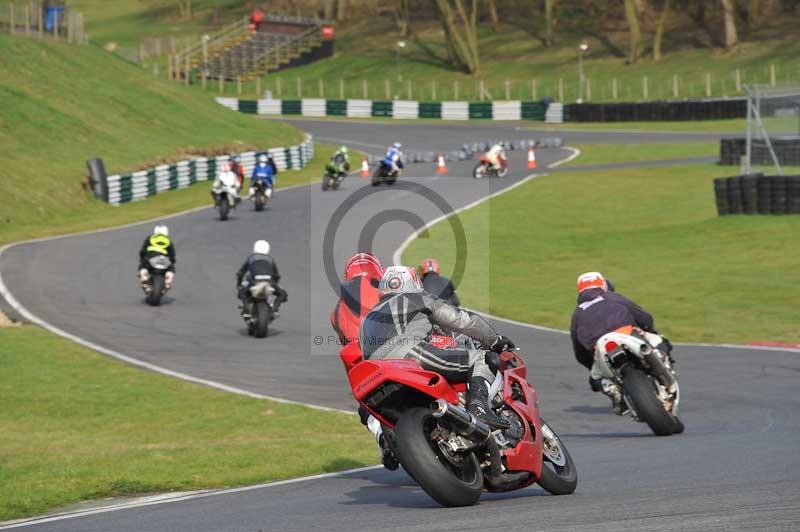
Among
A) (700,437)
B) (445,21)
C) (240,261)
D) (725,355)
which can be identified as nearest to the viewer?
(700,437)

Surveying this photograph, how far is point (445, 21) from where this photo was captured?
8612 centimetres

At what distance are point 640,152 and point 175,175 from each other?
2055 cm

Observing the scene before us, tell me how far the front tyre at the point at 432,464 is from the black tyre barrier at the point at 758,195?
22.6m

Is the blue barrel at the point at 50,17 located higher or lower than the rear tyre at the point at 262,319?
higher

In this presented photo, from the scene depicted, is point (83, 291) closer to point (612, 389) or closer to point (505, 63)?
point (612, 389)

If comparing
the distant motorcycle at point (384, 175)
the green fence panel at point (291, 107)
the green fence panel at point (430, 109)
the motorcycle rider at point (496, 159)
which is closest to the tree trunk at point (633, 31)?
the green fence panel at point (430, 109)

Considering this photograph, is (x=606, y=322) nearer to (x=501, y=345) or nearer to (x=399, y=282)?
(x=501, y=345)

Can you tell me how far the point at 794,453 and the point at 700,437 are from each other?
1634 mm

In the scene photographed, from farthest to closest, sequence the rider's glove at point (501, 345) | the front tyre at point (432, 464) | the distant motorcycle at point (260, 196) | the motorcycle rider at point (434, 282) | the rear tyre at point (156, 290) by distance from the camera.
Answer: the distant motorcycle at point (260, 196) → the rear tyre at point (156, 290) → the motorcycle rider at point (434, 282) → the rider's glove at point (501, 345) → the front tyre at point (432, 464)

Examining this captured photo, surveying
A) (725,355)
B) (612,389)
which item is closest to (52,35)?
(725,355)

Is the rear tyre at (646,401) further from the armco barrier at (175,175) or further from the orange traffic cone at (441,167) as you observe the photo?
the orange traffic cone at (441,167)

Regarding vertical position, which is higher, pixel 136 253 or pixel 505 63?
pixel 505 63

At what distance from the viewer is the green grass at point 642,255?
21141 millimetres

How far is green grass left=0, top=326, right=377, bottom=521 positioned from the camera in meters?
10.2
